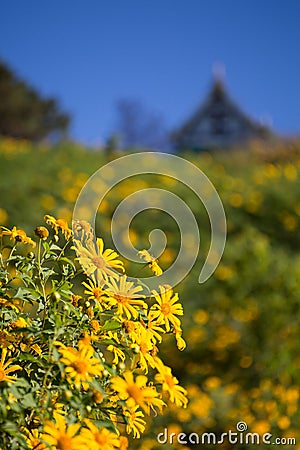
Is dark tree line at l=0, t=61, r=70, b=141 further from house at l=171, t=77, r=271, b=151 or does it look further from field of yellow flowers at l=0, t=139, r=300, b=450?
field of yellow flowers at l=0, t=139, r=300, b=450

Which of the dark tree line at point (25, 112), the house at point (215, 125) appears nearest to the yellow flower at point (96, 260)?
the house at point (215, 125)

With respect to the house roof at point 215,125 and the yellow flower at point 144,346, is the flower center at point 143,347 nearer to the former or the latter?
the yellow flower at point 144,346

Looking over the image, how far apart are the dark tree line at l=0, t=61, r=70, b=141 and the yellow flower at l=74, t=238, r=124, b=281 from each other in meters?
28.5

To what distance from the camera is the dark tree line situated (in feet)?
95.2

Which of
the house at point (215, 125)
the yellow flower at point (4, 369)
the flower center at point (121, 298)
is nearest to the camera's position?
the yellow flower at point (4, 369)

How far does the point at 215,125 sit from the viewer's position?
104 ft

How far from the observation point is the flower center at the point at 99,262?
48.3 inches

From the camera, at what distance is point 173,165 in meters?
7.50

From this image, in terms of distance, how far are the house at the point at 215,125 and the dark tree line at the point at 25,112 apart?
561cm

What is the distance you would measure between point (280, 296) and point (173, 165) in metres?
3.82

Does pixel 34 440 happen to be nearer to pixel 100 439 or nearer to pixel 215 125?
pixel 100 439

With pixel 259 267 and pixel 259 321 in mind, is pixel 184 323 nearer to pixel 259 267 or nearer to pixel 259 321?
pixel 259 321

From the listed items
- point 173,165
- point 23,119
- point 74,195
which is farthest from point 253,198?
point 23,119

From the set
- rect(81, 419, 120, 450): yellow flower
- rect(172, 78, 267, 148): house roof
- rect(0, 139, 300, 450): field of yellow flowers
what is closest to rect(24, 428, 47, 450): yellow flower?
rect(0, 139, 300, 450): field of yellow flowers
